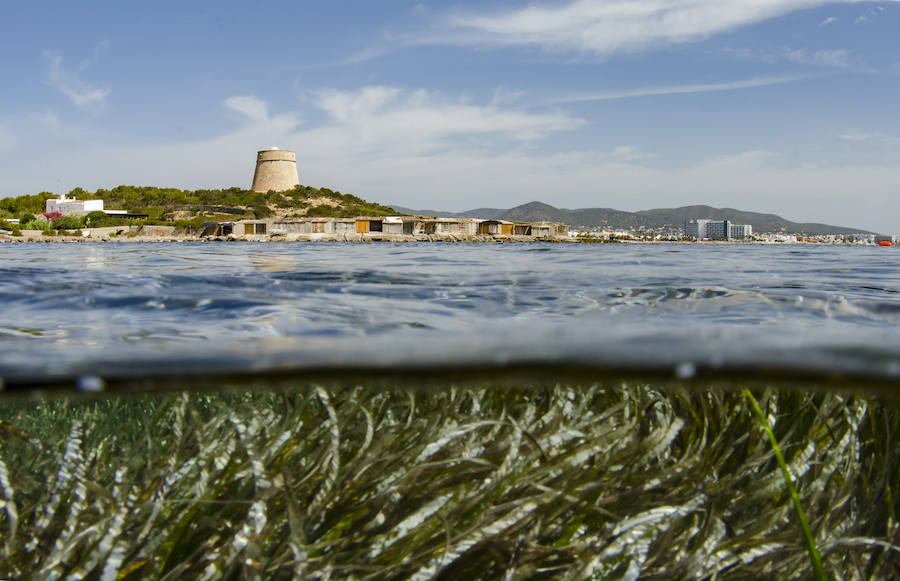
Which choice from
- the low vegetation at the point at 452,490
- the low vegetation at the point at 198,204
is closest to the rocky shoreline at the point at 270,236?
the low vegetation at the point at 198,204

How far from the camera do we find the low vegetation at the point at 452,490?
7.14 ft

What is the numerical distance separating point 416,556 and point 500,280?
12.7 ft

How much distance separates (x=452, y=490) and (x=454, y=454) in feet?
0.56

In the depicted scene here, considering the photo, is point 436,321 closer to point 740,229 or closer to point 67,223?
point 67,223

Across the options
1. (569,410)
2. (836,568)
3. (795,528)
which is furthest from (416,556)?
(836,568)

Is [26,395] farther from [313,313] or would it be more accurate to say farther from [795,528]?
[795,528]

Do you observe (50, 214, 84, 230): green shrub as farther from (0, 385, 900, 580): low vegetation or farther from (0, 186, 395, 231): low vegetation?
(0, 385, 900, 580): low vegetation

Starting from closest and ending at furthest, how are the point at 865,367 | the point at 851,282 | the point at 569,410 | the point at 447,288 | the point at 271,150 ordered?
the point at 865,367 < the point at 569,410 < the point at 447,288 < the point at 851,282 < the point at 271,150

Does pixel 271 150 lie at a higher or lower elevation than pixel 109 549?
higher

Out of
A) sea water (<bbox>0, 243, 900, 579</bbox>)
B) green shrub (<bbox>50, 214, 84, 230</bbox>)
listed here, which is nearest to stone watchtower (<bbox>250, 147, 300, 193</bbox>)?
green shrub (<bbox>50, 214, 84, 230</bbox>)

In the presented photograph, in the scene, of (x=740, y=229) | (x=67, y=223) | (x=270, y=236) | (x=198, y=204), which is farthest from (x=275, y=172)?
(x=740, y=229)

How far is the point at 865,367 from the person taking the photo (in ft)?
7.59

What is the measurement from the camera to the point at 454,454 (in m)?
2.49

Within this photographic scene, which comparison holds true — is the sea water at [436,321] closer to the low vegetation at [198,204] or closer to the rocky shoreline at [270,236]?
the rocky shoreline at [270,236]
